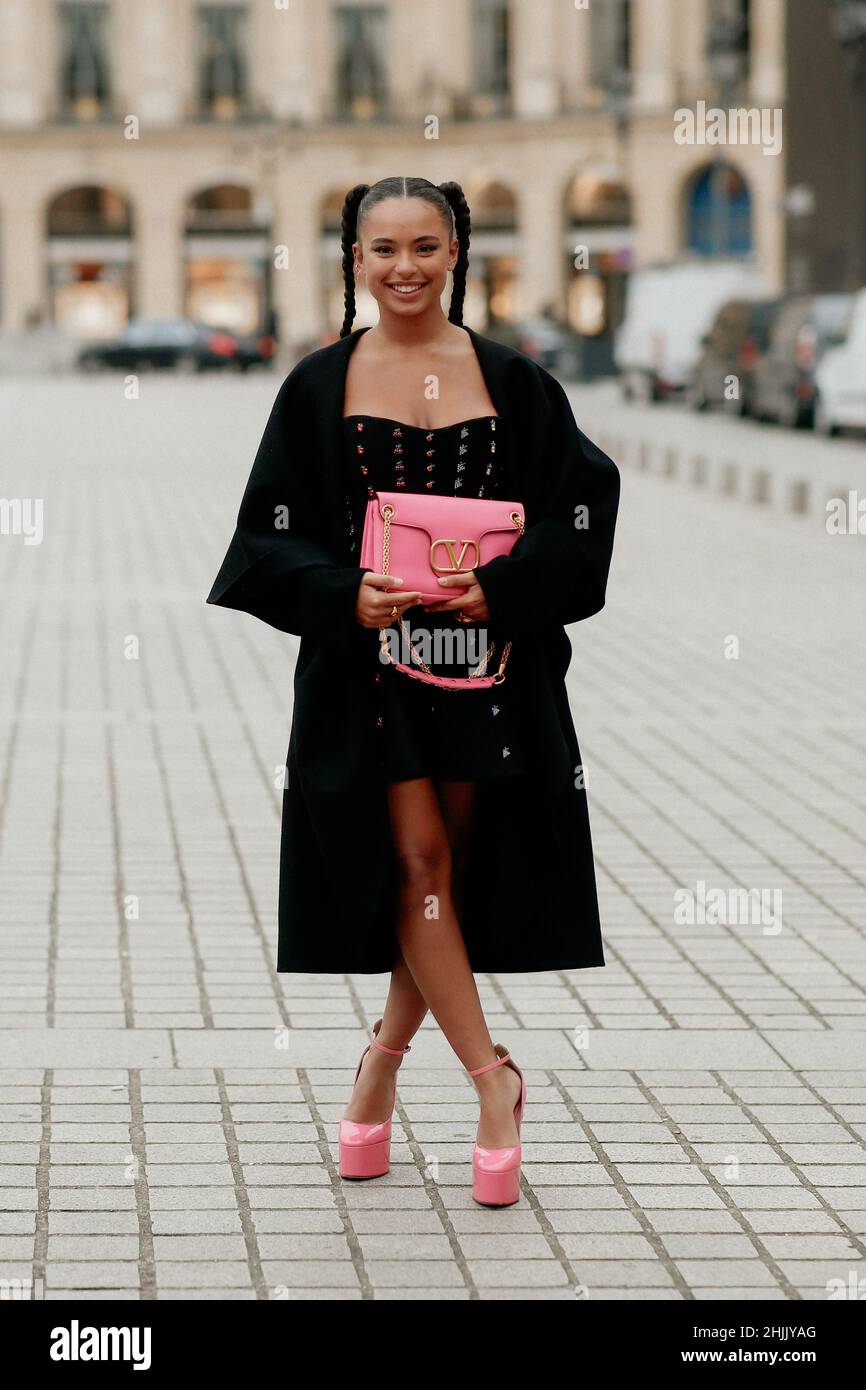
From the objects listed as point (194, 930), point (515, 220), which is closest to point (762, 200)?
point (515, 220)

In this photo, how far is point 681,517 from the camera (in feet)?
67.2

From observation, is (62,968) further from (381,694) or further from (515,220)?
(515,220)

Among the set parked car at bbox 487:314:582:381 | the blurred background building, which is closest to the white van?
parked car at bbox 487:314:582:381

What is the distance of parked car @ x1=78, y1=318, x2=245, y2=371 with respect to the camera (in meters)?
55.0

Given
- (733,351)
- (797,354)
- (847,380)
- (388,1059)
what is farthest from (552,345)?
(388,1059)

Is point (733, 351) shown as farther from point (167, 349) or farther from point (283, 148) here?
point (283, 148)

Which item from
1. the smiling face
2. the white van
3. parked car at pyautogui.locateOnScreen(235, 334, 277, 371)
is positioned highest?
the smiling face

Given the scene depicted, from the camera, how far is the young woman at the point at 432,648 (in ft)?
14.3

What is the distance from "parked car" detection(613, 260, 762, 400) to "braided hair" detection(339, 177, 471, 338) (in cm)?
3432

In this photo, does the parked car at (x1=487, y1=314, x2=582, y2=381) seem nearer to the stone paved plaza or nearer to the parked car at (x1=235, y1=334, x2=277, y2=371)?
the parked car at (x1=235, y1=334, x2=277, y2=371)

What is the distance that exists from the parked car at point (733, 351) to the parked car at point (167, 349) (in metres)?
19.5

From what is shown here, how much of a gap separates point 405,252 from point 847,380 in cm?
2455

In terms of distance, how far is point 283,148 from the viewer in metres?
70.1
